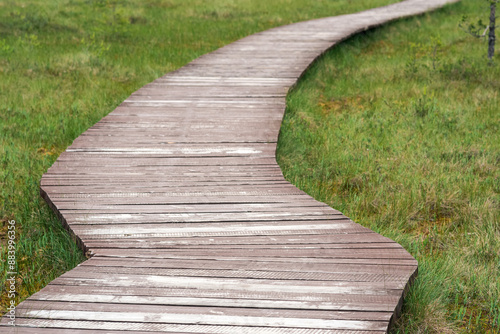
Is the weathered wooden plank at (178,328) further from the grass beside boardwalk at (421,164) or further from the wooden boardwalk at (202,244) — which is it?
the grass beside boardwalk at (421,164)

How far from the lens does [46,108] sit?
20.2ft

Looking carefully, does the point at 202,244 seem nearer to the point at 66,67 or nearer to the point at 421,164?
the point at 421,164

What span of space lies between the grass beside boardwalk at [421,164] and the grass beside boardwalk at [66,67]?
201 cm

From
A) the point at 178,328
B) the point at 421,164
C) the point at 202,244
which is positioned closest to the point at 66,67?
the point at 421,164

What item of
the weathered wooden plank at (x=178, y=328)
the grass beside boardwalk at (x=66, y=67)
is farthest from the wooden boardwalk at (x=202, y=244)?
the grass beside boardwalk at (x=66, y=67)

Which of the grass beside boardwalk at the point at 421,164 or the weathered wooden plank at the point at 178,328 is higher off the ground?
the weathered wooden plank at the point at 178,328

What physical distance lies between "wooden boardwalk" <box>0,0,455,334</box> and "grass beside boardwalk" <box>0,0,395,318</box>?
0.30 metres

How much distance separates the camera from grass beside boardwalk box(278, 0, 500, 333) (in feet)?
9.49

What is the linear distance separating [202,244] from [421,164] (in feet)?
8.18

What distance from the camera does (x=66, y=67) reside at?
7.84 meters

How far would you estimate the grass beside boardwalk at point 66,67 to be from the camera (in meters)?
3.53

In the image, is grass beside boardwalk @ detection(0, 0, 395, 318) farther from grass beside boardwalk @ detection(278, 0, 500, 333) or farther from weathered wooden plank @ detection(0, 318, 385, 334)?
grass beside boardwalk @ detection(278, 0, 500, 333)

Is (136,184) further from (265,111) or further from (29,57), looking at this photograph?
(29,57)

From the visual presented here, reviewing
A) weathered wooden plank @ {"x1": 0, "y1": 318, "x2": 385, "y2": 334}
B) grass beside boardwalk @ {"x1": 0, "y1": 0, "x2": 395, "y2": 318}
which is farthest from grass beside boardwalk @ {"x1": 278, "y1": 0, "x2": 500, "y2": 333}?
grass beside boardwalk @ {"x1": 0, "y1": 0, "x2": 395, "y2": 318}
